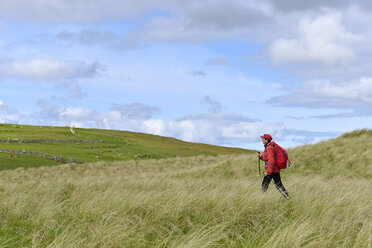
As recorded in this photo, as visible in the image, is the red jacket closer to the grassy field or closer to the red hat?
the red hat

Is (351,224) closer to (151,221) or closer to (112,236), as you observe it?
(151,221)

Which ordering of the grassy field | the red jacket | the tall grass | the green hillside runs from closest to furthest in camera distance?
the grassy field → the tall grass → the red jacket → the green hillside

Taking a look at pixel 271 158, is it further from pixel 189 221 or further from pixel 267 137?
pixel 189 221

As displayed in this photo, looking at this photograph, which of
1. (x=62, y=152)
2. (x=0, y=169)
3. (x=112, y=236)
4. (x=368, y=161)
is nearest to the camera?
(x=112, y=236)

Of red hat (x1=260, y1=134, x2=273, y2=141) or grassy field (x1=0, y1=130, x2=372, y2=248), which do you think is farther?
red hat (x1=260, y1=134, x2=273, y2=141)

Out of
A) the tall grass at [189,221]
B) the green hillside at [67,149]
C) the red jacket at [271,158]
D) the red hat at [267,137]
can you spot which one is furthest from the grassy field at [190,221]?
the green hillside at [67,149]

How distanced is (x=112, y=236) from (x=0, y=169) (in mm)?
27402

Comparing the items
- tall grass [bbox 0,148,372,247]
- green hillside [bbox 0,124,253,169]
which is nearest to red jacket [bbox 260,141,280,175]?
tall grass [bbox 0,148,372,247]

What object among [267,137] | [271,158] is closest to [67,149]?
[267,137]

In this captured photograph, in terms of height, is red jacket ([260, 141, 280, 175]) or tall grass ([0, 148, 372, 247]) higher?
red jacket ([260, 141, 280, 175])

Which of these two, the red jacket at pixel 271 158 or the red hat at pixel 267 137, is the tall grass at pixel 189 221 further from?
the red hat at pixel 267 137

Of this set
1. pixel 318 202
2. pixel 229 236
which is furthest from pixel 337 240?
pixel 318 202

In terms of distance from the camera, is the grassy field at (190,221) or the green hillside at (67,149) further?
the green hillside at (67,149)

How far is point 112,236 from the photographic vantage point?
5.83 metres
